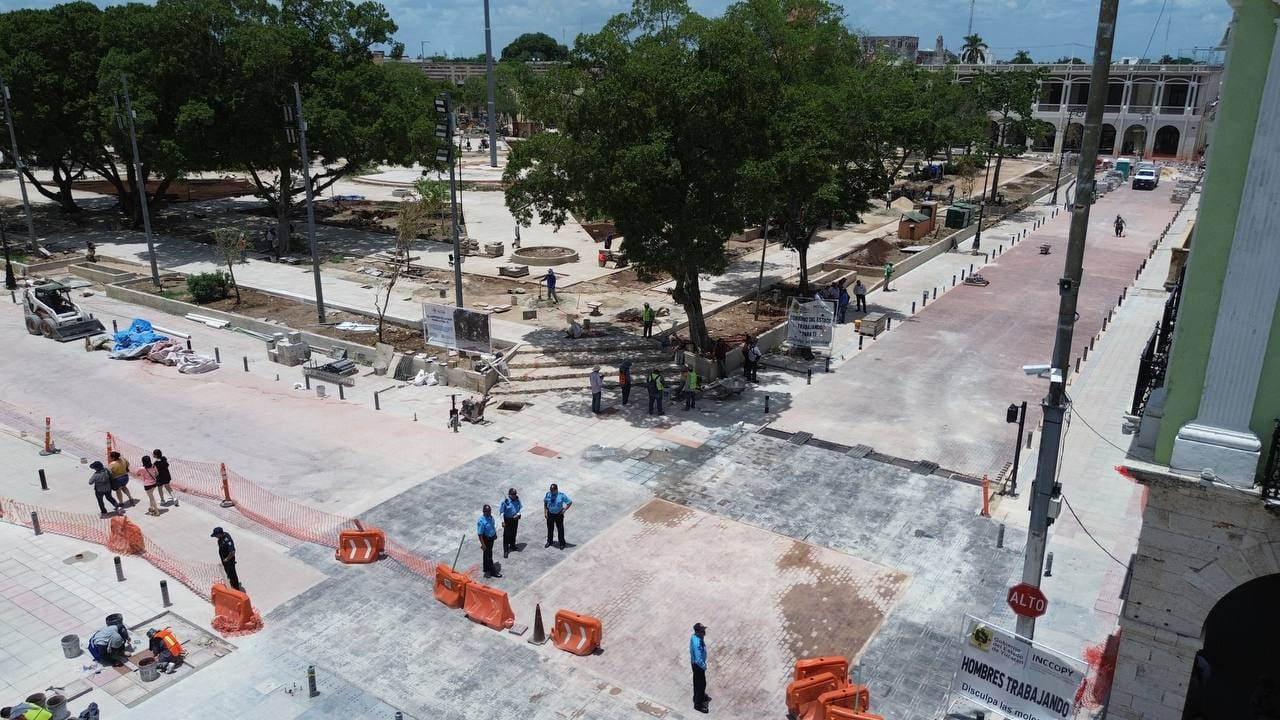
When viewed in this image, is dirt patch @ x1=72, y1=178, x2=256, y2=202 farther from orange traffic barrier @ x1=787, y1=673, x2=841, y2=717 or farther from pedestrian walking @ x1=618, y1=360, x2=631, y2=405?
orange traffic barrier @ x1=787, y1=673, x2=841, y2=717

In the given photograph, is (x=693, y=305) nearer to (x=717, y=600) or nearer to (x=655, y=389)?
(x=655, y=389)

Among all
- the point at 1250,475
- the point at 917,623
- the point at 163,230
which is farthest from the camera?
the point at 163,230

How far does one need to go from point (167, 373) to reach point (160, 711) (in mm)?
17098

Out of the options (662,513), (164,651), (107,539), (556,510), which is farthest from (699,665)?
(107,539)

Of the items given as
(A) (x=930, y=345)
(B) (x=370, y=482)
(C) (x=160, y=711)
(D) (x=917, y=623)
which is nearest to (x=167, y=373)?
(B) (x=370, y=482)

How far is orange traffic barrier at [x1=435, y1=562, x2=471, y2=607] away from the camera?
15.3 metres

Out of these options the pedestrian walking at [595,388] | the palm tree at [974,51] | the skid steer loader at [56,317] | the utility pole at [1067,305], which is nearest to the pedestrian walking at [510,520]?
the pedestrian walking at [595,388]

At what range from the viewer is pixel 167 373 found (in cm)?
2722

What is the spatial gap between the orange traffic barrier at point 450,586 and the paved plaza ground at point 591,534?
0.81ft

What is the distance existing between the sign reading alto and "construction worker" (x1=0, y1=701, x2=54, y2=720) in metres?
15.8

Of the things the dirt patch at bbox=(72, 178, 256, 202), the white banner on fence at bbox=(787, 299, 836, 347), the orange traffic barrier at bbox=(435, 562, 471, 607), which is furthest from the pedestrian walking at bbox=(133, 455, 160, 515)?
the dirt patch at bbox=(72, 178, 256, 202)

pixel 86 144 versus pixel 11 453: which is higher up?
pixel 86 144

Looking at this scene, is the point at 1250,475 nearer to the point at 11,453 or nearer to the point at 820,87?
the point at 11,453

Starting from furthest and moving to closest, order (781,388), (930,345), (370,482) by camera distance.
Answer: (930,345) < (781,388) < (370,482)
